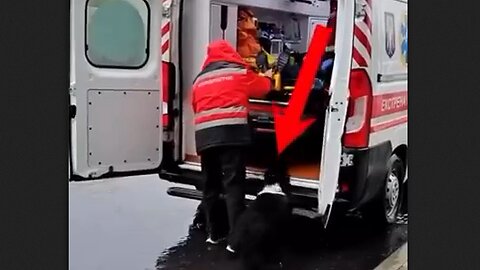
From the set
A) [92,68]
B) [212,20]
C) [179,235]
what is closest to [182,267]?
[179,235]

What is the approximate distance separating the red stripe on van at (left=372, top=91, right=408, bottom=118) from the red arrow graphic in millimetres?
369

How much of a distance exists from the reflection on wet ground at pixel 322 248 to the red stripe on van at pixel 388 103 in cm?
74

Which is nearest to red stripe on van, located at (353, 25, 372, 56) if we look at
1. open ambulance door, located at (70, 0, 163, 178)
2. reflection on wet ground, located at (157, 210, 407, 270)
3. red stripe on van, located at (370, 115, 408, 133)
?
red stripe on van, located at (370, 115, 408, 133)

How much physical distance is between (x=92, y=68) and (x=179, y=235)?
1276mm

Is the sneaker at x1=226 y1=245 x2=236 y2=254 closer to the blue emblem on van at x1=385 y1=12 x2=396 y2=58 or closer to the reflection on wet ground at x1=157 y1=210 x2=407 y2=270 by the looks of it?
the reflection on wet ground at x1=157 y1=210 x2=407 y2=270

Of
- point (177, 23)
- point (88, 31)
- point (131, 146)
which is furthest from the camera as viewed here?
point (177, 23)

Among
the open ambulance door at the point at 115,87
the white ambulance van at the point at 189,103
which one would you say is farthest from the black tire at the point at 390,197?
the open ambulance door at the point at 115,87

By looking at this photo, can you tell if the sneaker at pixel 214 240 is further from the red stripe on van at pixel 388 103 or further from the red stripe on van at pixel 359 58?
the red stripe on van at pixel 359 58

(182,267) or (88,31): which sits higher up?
(88,31)

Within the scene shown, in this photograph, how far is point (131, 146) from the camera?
4.18 m

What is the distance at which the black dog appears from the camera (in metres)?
4.00

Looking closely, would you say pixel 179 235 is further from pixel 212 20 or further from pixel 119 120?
pixel 212 20

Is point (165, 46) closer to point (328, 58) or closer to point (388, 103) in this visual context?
point (328, 58)

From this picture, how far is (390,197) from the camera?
4.56m
